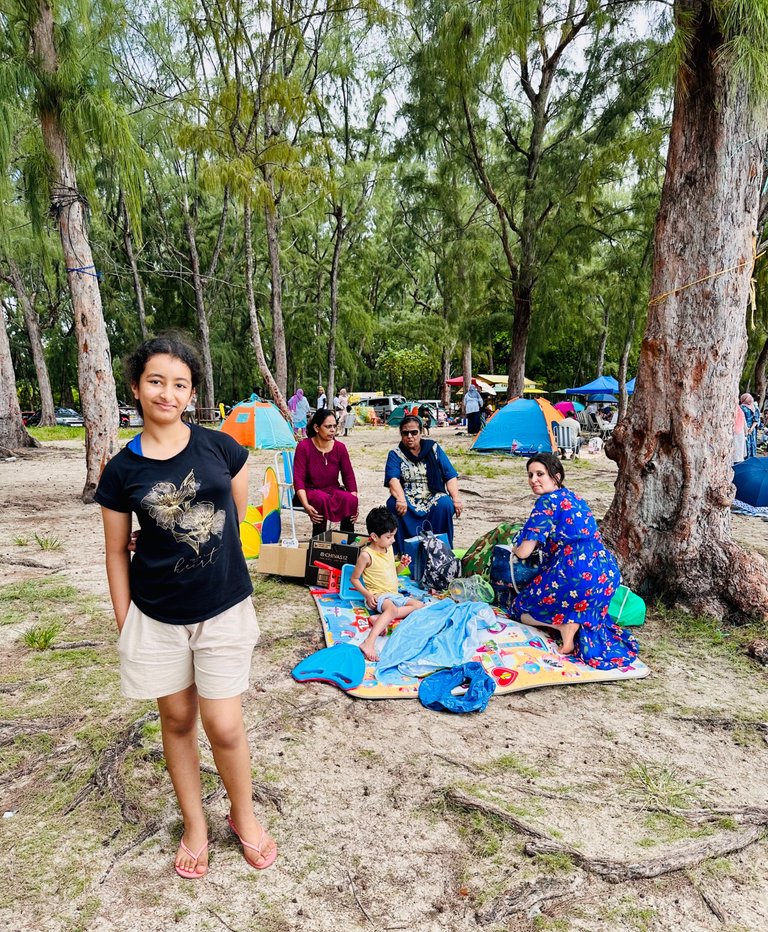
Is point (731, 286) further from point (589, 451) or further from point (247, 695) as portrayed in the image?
point (589, 451)

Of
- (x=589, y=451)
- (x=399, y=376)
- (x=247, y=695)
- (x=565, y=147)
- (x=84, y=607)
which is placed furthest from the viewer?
(x=399, y=376)

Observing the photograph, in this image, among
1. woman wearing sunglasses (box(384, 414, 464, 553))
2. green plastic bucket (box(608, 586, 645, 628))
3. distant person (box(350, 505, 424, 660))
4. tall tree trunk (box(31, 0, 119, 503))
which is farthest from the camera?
tall tree trunk (box(31, 0, 119, 503))

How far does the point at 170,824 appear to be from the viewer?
2.01 metres

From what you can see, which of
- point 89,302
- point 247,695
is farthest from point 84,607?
point 89,302

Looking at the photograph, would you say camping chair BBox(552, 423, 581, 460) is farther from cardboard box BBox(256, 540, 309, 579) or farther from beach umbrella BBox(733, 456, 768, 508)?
cardboard box BBox(256, 540, 309, 579)

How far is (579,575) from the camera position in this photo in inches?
128

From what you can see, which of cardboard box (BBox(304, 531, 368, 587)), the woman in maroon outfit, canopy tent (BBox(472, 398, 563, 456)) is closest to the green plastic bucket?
cardboard box (BBox(304, 531, 368, 587))

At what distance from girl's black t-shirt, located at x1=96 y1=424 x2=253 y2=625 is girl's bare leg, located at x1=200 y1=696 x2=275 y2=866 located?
28cm

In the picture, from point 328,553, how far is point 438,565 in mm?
823

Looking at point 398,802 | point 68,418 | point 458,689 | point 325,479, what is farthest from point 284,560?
point 68,418

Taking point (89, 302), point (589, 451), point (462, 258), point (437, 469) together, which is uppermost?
point (462, 258)

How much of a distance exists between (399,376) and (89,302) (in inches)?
1056

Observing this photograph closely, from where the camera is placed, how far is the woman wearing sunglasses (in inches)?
183

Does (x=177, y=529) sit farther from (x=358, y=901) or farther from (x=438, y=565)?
(x=438, y=565)
